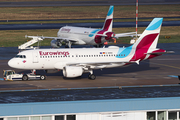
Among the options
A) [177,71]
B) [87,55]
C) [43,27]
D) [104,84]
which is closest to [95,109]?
[104,84]

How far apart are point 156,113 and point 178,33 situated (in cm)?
8273

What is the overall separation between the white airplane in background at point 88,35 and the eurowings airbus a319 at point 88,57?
25042mm

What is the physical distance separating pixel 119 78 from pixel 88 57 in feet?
17.3

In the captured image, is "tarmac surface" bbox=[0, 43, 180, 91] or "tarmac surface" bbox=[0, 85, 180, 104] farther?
"tarmac surface" bbox=[0, 43, 180, 91]

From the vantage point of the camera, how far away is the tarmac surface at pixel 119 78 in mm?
42875

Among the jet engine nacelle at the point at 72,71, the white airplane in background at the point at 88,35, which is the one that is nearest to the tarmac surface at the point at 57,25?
the white airplane in background at the point at 88,35

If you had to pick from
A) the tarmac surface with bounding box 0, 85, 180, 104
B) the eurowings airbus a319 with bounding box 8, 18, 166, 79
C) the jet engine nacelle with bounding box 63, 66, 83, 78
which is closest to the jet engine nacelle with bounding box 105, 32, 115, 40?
the eurowings airbus a319 with bounding box 8, 18, 166, 79

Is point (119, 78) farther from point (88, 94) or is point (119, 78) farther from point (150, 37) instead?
point (88, 94)

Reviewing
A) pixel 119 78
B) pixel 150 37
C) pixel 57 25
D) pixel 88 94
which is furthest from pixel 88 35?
pixel 88 94

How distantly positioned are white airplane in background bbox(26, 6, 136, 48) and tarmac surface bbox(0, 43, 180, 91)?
1571 centimetres

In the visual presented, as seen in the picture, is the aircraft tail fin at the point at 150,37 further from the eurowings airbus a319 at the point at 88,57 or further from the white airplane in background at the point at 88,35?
the white airplane in background at the point at 88,35

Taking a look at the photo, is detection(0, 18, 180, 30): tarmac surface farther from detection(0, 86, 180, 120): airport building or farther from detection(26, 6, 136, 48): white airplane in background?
detection(0, 86, 180, 120): airport building

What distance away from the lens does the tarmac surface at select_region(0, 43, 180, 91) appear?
141 feet

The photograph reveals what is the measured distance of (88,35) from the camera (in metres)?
77.3
